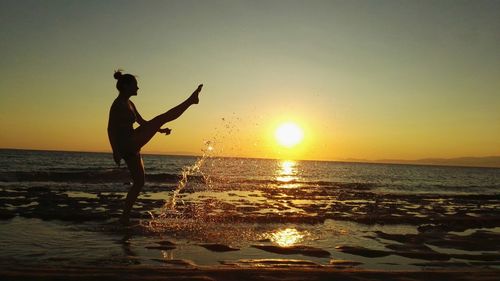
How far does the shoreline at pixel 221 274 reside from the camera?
4258 millimetres

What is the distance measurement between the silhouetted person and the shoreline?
2.87 m

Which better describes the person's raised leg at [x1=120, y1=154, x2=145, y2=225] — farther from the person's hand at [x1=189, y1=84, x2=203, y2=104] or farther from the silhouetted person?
the person's hand at [x1=189, y1=84, x2=203, y2=104]

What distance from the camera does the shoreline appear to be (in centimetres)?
426

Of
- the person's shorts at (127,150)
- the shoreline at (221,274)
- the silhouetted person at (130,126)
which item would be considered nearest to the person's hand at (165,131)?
the silhouetted person at (130,126)

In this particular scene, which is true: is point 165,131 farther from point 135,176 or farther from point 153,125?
point 135,176

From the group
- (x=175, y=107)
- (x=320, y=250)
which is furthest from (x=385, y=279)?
(x=175, y=107)

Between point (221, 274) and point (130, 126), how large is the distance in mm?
3689

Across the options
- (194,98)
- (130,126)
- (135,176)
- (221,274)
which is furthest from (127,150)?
(221,274)

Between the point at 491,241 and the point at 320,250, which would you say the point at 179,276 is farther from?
the point at 491,241

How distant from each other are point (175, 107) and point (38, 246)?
3.17m

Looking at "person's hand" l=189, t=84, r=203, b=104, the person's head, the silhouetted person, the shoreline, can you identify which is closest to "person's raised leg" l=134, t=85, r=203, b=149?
the silhouetted person

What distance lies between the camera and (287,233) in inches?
336

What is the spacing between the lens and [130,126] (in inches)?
286

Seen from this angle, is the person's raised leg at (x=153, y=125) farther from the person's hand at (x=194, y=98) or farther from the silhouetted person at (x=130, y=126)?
the person's hand at (x=194, y=98)
